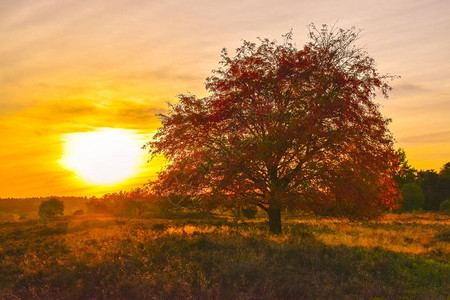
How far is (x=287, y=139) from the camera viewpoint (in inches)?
579

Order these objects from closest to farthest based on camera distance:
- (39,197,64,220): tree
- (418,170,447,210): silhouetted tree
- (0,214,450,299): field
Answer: (0,214,450,299): field → (39,197,64,220): tree → (418,170,447,210): silhouetted tree

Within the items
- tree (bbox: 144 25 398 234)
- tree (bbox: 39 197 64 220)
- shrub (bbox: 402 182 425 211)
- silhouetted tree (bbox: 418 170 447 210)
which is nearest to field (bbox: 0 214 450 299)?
tree (bbox: 144 25 398 234)

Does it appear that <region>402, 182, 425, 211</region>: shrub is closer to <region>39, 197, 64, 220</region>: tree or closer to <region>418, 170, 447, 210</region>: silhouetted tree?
<region>418, 170, 447, 210</region>: silhouetted tree

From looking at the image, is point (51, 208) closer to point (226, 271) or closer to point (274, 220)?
point (274, 220)

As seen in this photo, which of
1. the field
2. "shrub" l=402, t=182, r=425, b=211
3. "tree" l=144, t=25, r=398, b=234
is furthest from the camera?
Answer: "shrub" l=402, t=182, r=425, b=211

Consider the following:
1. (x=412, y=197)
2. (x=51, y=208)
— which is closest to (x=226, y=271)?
(x=412, y=197)

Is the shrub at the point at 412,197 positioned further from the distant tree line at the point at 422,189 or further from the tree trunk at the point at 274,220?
the tree trunk at the point at 274,220

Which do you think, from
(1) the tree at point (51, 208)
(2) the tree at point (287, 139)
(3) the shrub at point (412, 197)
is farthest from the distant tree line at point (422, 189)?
(1) the tree at point (51, 208)

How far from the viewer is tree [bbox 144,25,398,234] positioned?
14836 mm

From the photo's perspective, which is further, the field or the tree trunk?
the tree trunk

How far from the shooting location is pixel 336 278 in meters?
10.5

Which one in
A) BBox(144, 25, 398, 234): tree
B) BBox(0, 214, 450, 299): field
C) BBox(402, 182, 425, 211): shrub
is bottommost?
BBox(402, 182, 425, 211): shrub

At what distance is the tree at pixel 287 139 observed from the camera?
1484 centimetres

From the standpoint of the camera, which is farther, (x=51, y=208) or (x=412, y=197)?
(x=51, y=208)
